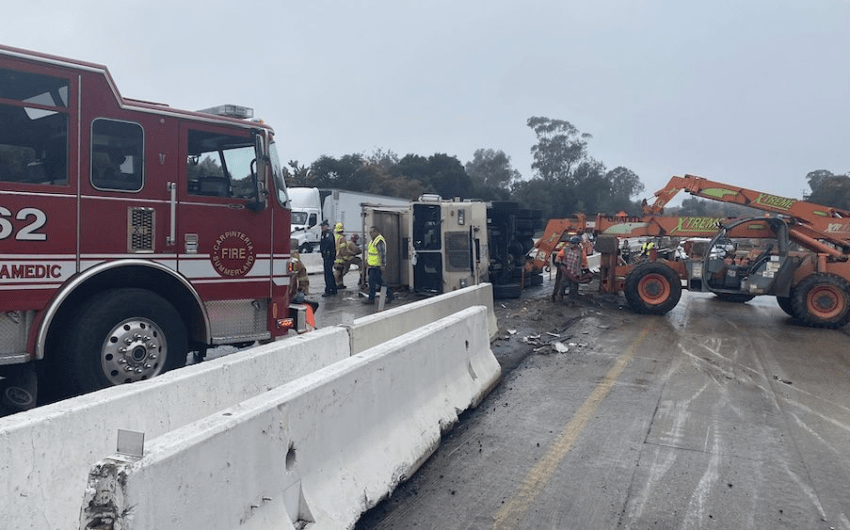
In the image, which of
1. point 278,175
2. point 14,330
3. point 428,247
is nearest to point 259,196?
point 278,175

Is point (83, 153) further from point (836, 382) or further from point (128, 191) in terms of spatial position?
point (836, 382)

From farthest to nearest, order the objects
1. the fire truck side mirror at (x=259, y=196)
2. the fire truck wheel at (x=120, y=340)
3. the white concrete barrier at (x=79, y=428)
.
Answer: the fire truck side mirror at (x=259, y=196) → the fire truck wheel at (x=120, y=340) → the white concrete barrier at (x=79, y=428)

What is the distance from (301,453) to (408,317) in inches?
172

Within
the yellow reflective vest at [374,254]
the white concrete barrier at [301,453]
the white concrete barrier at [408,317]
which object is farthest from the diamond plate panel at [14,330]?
the yellow reflective vest at [374,254]

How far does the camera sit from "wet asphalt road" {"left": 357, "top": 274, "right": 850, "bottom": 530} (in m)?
4.54

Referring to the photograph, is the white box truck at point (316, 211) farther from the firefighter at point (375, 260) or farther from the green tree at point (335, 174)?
the green tree at point (335, 174)

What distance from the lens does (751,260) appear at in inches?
575

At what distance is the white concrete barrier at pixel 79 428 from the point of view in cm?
320

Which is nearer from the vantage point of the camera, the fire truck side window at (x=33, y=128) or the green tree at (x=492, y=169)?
the fire truck side window at (x=33, y=128)

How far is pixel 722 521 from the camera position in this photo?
14.5ft

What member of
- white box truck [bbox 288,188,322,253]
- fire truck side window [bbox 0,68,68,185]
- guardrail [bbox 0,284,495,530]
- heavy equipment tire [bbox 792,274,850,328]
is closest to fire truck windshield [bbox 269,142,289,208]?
fire truck side window [bbox 0,68,68,185]

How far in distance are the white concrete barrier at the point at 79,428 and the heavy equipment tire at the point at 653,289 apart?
11.4 m

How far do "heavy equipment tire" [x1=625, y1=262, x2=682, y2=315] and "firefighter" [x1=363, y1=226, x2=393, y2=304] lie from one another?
5352mm

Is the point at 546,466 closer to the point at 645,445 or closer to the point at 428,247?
the point at 645,445
